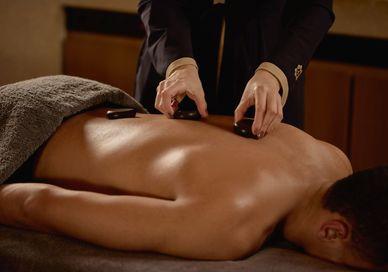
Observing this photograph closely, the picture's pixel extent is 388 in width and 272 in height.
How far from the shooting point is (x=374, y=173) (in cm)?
105

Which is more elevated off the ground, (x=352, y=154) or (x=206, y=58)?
(x=206, y=58)

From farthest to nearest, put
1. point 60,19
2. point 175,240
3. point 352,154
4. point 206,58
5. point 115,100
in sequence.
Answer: point 60,19 → point 352,154 → point 206,58 → point 115,100 → point 175,240

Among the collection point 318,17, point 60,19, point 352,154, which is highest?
point 318,17

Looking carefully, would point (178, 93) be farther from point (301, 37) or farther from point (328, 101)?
point (328, 101)

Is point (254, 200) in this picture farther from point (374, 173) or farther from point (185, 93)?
point (185, 93)

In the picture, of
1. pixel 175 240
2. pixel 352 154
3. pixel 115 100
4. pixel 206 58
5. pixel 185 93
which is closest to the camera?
pixel 175 240

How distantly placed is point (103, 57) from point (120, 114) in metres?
1.91

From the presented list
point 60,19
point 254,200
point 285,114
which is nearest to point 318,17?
point 285,114

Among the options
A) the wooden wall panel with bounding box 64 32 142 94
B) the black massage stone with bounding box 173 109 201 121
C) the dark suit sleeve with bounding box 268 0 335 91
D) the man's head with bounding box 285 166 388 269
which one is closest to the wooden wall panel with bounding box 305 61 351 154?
the wooden wall panel with bounding box 64 32 142 94

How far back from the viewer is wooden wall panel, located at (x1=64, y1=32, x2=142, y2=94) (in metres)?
3.14

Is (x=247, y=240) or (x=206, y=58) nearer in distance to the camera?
(x=247, y=240)

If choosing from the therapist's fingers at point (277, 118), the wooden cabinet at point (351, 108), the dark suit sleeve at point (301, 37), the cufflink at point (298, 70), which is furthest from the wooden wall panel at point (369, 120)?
the therapist's fingers at point (277, 118)

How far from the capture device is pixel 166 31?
152cm

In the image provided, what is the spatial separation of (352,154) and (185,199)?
1.89 m
